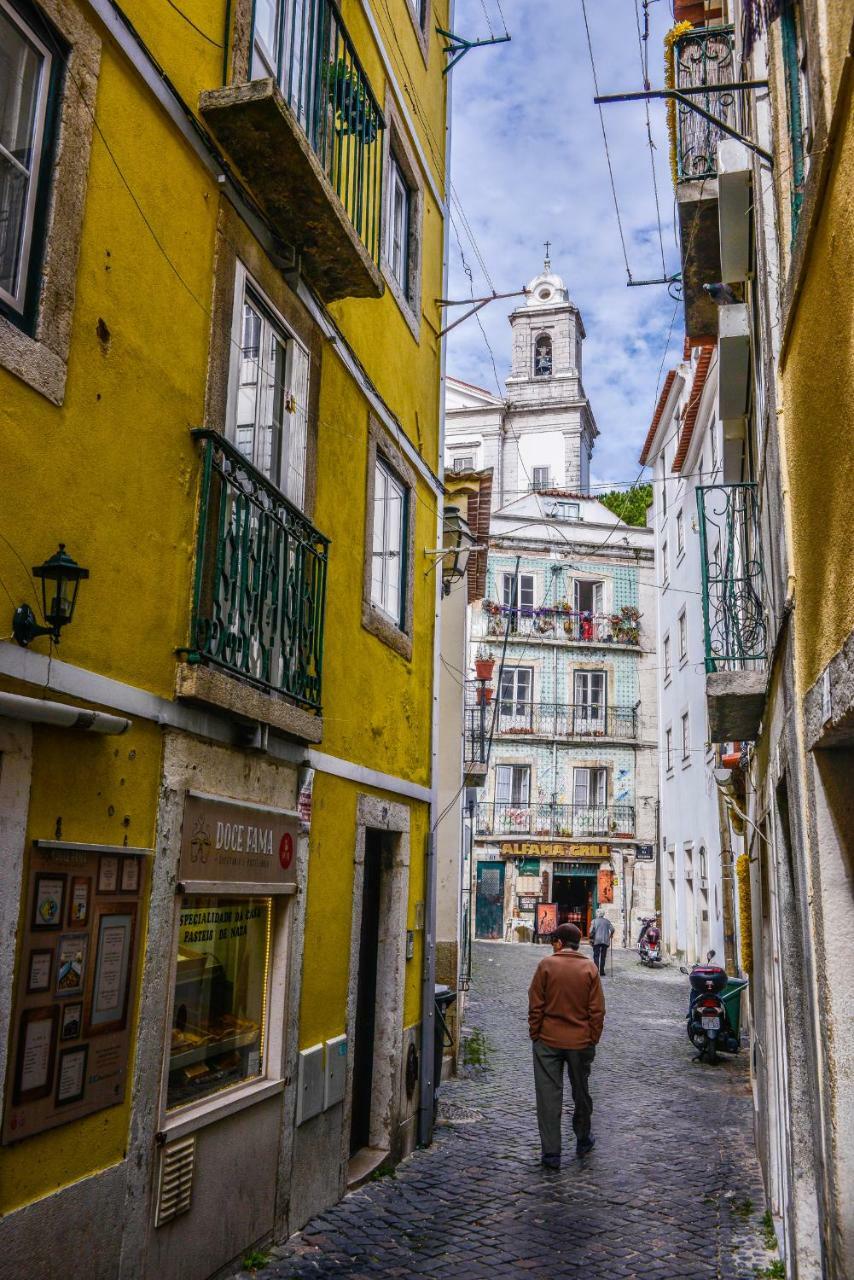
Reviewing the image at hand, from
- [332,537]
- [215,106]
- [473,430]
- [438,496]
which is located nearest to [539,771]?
[473,430]

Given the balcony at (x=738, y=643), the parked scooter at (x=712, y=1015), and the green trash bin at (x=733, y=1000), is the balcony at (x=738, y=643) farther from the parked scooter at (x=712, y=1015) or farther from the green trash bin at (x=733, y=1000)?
the green trash bin at (x=733, y=1000)

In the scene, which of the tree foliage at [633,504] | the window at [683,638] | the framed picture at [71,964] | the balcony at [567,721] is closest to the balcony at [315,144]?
the framed picture at [71,964]

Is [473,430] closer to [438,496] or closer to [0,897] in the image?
[438,496]

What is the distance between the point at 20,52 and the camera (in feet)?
13.3

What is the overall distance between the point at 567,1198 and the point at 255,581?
15.7ft

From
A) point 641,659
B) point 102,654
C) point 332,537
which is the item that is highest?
point 641,659

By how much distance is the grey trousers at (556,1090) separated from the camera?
821 cm

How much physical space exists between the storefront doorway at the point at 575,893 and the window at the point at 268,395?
102 ft

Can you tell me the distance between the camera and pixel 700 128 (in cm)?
936

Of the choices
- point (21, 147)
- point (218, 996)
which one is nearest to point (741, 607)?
point (218, 996)

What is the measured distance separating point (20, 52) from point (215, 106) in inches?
56.4

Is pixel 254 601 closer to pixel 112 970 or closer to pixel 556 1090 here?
pixel 112 970

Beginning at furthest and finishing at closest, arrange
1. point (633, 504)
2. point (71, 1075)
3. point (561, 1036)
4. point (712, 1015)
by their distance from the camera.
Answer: point (633, 504) < point (712, 1015) < point (561, 1036) < point (71, 1075)

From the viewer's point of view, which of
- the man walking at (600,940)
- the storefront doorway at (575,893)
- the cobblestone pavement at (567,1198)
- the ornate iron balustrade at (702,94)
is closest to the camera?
the cobblestone pavement at (567,1198)
